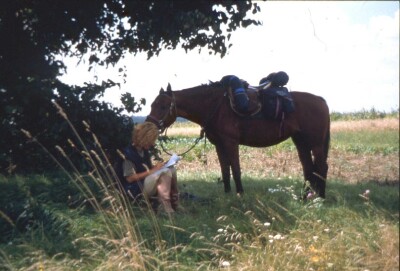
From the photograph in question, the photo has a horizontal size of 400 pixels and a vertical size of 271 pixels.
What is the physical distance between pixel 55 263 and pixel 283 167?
10.9 feet

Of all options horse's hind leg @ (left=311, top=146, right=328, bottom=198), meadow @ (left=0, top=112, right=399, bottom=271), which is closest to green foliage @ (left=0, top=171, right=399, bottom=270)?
meadow @ (left=0, top=112, right=399, bottom=271)

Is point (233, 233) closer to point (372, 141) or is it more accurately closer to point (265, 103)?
point (372, 141)

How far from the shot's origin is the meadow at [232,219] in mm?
4559

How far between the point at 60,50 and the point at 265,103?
303 cm

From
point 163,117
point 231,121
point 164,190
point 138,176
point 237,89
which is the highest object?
point 237,89

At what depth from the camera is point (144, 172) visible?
24.3 feet

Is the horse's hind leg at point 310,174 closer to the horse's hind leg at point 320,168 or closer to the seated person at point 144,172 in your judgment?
the horse's hind leg at point 320,168

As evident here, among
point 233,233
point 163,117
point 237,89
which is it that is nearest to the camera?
point 233,233

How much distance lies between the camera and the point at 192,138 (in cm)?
868

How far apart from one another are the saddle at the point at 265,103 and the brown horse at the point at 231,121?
0.09m

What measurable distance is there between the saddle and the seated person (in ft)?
4.94

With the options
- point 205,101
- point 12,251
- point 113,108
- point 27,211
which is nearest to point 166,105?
point 205,101

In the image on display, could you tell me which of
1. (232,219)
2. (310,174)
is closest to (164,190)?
(232,219)

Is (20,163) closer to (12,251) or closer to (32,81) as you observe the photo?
(32,81)
